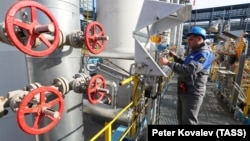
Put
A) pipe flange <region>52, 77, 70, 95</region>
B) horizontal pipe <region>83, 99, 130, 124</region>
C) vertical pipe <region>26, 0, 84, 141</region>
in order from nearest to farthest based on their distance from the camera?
pipe flange <region>52, 77, 70, 95</region> → vertical pipe <region>26, 0, 84, 141</region> → horizontal pipe <region>83, 99, 130, 124</region>

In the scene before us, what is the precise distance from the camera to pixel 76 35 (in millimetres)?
1274

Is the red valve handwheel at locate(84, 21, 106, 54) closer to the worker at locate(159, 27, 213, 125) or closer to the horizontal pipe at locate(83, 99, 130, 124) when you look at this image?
the worker at locate(159, 27, 213, 125)

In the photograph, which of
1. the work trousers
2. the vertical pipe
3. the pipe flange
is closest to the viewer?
the pipe flange

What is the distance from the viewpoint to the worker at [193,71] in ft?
6.86

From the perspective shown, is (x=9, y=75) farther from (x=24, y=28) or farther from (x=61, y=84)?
(x=24, y=28)

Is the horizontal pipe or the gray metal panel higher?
the gray metal panel

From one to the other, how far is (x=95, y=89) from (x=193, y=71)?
122 centimetres

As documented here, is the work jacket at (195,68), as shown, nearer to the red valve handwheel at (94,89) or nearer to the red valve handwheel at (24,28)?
the red valve handwheel at (94,89)

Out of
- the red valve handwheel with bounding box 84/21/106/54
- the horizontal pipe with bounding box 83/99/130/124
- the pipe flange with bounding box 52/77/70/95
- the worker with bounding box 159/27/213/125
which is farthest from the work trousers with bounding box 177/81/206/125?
the pipe flange with bounding box 52/77/70/95

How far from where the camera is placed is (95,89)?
1449 millimetres

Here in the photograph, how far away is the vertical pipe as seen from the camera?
1361 millimetres

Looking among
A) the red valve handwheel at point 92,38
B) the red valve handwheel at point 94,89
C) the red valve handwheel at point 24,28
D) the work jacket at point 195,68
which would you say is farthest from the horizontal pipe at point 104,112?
the red valve handwheel at point 24,28

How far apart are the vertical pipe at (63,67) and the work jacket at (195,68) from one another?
1.20 metres

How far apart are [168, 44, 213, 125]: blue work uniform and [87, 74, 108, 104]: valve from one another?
3.28 ft
